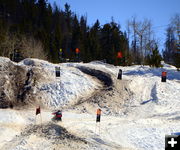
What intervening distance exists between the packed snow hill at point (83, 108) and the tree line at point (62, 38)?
10.6 meters

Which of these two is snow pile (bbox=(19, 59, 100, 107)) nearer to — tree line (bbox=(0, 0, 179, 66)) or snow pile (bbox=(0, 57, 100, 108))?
snow pile (bbox=(0, 57, 100, 108))

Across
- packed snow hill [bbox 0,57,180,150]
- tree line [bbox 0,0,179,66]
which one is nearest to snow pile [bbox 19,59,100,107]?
packed snow hill [bbox 0,57,180,150]

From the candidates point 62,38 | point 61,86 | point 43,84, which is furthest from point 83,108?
point 62,38

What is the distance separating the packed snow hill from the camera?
26.1 ft

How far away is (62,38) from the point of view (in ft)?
169

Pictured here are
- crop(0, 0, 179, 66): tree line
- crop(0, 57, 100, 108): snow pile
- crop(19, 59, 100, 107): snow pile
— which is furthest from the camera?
crop(0, 0, 179, 66): tree line

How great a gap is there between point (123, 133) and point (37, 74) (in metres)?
7.96

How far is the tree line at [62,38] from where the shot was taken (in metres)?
30.0

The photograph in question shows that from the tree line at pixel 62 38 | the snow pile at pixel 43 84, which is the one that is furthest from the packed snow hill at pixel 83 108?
the tree line at pixel 62 38

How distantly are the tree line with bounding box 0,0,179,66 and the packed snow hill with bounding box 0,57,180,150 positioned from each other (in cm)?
1057

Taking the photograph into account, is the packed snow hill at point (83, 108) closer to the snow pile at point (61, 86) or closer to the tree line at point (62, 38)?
the snow pile at point (61, 86)

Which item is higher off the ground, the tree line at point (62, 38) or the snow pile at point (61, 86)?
the tree line at point (62, 38)

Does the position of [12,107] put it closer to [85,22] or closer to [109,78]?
[109,78]

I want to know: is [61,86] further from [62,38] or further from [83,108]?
[62,38]
